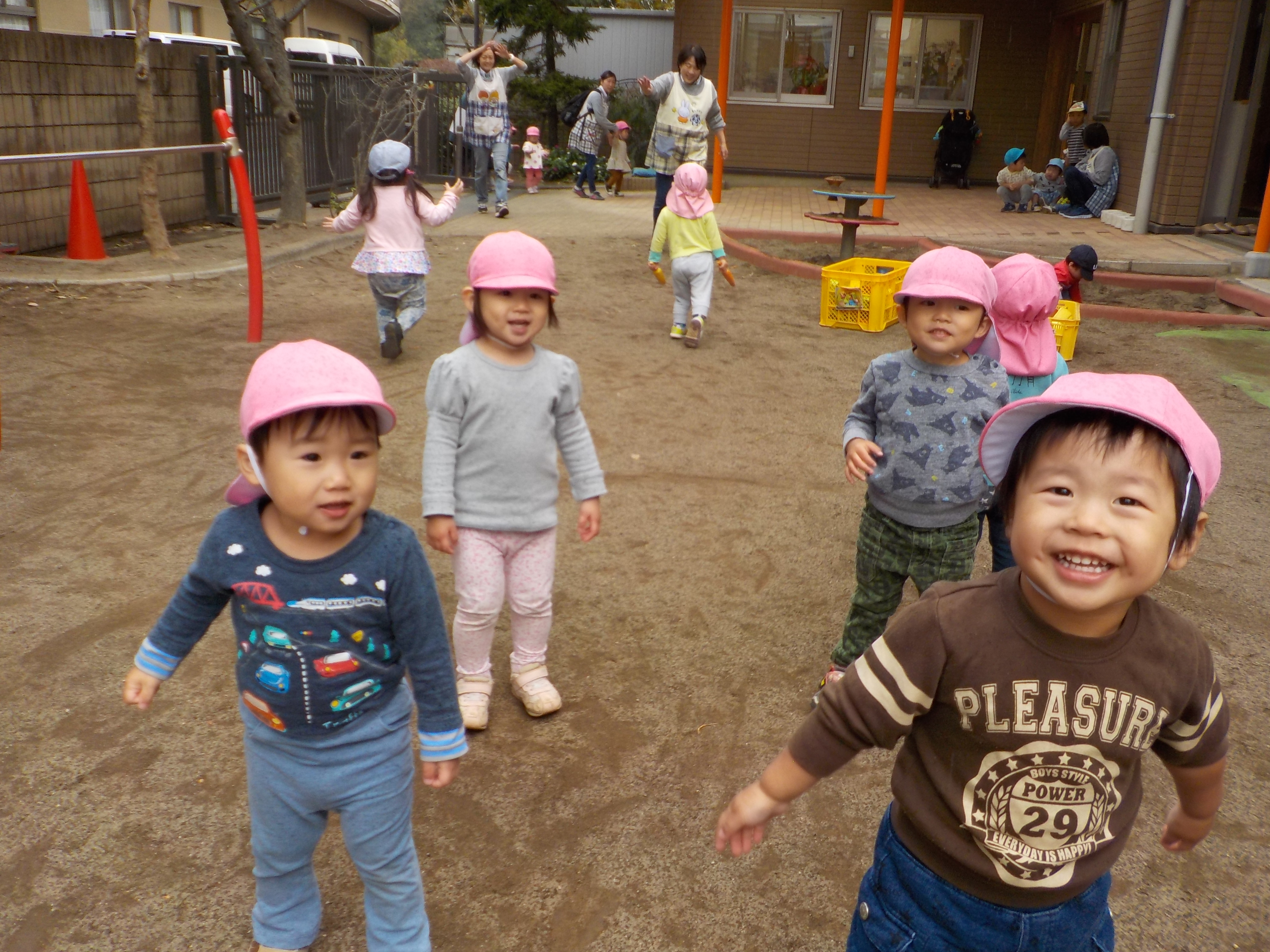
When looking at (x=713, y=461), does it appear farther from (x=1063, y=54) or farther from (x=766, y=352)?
(x=1063, y=54)

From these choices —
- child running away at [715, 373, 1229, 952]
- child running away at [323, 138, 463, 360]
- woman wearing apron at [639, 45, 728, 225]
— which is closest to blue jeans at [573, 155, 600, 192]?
woman wearing apron at [639, 45, 728, 225]

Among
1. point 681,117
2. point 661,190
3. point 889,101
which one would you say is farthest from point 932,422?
point 889,101

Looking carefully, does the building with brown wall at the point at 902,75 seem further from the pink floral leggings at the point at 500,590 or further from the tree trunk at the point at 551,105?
the pink floral leggings at the point at 500,590

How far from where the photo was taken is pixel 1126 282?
10.2m

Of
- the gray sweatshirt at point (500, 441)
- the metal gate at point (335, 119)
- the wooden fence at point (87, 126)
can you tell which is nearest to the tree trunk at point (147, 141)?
the wooden fence at point (87, 126)

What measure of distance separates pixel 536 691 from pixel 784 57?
18.1m

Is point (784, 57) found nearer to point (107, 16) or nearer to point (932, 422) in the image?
point (107, 16)

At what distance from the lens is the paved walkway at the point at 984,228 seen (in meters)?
10.6

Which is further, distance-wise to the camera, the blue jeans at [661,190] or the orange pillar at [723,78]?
the orange pillar at [723,78]

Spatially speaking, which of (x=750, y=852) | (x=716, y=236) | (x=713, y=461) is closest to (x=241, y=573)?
(x=750, y=852)

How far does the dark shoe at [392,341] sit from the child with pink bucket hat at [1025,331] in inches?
179

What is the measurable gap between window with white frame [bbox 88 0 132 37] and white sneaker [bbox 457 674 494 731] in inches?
550

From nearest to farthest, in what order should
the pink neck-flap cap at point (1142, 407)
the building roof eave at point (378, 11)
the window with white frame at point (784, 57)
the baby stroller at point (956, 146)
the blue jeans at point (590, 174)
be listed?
the pink neck-flap cap at point (1142, 407)
the blue jeans at point (590, 174)
the baby stroller at point (956, 146)
the window with white frame at point (784, 57)
the building roof eave at point (378, 11)

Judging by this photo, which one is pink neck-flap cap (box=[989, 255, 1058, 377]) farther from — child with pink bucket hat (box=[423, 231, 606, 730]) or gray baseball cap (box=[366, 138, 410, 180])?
gray baseball cap (box=[366, 138, 410, 180])
